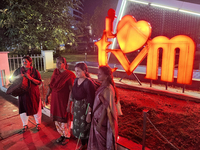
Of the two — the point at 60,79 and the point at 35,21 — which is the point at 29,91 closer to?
the point at 60,79

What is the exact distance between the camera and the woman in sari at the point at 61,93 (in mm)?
2997

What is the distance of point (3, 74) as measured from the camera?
7.25 meters

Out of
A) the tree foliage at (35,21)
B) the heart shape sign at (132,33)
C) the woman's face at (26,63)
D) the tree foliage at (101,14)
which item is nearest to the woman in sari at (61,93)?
the woman's face at (26,63)

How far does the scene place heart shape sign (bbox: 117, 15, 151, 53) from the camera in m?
4.83

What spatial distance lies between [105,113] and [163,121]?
2.53 meters

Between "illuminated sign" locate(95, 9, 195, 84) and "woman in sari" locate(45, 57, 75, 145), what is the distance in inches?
110

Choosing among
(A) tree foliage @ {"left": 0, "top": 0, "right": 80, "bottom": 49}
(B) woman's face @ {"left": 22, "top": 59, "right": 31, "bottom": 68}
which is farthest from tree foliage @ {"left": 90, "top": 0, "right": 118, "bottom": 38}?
(B) woman's face @ {"left": 22, "top": 59, "right": 31, "bottom": 68}

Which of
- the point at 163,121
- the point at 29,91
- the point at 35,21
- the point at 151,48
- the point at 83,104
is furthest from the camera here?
the point at 35,21

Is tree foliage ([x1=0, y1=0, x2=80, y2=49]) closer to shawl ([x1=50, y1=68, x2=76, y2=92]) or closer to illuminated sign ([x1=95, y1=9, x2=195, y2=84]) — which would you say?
illuminated sign ([x1=95, y1=9, x2=195, y2=84])

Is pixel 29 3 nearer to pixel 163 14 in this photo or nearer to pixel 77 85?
pixel 77 85

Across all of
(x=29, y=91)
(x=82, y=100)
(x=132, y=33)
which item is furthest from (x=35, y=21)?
(x=82, y=100)

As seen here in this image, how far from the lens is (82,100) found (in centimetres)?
260

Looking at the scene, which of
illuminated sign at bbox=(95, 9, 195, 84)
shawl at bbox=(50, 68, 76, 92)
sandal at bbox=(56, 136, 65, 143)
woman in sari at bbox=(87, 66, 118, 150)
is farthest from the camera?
illuminated sign at bbox=(95, 9, 195, 84)

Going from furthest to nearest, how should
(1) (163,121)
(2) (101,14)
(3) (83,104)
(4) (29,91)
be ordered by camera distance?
(2) (101,14) → (1) (163,121) → (4) (29,91) → (3) (83,104)
